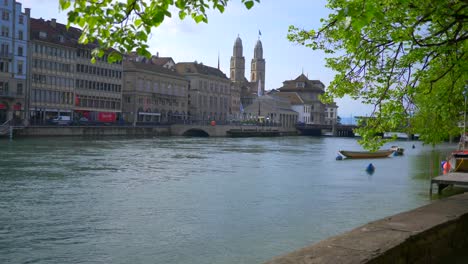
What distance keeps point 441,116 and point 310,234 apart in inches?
162

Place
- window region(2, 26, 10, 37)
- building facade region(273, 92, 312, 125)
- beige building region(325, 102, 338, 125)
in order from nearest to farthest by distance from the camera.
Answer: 1. window region(2, 26, 10, 37)
2. building facade region(273, 92, 312, 125)
3. beige building region(325, 102, 338, 125)

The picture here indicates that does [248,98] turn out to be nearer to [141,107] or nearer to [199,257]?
[141,107]

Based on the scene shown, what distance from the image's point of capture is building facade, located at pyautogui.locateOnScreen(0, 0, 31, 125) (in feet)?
217

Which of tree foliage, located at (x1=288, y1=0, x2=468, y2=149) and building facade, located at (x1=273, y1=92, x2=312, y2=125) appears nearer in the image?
tree foliage, located at (x1=288, y1=0, x2=468, y2=149)

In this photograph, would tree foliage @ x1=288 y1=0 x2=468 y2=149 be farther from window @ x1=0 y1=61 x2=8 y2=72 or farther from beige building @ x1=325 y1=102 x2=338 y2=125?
beige building @ x1=325 y1=102 x2=338 y2=125

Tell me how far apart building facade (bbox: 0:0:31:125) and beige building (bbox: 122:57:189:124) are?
23.0m

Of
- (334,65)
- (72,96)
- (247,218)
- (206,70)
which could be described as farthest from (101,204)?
(206,70)

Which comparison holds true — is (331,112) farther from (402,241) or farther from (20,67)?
(402,241)

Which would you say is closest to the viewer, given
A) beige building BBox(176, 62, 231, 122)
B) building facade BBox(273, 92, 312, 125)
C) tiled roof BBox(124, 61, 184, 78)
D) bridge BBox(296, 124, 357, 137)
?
tiled roof BBox(124, 61, 184, 78)

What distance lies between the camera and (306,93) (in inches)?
6683

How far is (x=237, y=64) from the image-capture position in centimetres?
19212

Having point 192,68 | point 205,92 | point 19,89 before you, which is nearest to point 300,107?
point 205,92

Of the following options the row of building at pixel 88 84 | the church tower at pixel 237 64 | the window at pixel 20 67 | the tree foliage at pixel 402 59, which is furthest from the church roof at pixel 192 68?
the tree foliage at pixel 402 59

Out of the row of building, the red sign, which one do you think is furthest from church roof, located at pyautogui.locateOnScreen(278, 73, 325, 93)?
the red sign
